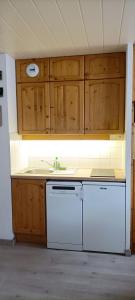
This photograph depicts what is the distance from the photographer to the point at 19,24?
1.98 meters

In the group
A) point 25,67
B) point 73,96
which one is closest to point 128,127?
point 73,96

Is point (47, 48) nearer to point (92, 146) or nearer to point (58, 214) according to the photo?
point (92, 146)

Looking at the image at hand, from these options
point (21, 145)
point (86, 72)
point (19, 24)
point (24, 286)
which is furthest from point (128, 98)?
point (24, 286)

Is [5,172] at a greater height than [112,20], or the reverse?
[112,20]

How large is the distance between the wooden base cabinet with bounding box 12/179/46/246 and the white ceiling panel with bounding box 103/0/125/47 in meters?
1.76

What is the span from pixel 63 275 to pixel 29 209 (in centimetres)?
89

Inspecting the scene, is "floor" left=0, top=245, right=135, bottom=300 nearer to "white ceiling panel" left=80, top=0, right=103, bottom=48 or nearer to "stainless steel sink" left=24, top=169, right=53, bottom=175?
"stainless steel sink" left=24, top=169, right=53, bottom=175

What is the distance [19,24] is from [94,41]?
81 cm

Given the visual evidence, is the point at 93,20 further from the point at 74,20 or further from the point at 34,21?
the point at 34,21

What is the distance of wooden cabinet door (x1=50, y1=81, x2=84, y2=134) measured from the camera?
9.44 feet

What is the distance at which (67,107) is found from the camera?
292 centimetres

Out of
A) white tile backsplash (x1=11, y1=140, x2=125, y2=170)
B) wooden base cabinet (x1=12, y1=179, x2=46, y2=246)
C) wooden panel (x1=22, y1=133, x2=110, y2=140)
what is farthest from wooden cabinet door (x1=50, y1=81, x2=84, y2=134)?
wooden base cabinet (x1=12, y1=179, x2=46, y2=246)

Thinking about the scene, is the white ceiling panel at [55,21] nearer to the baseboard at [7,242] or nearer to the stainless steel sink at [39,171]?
the stainless steel sink at [39,171]

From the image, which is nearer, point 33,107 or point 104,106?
point 104,106
